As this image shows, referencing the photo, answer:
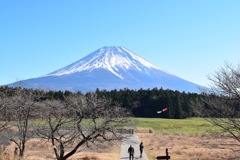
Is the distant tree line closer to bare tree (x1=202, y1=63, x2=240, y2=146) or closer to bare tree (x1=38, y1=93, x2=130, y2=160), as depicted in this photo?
bare tree (x1=38, y1=93, x2=130, y2=160)

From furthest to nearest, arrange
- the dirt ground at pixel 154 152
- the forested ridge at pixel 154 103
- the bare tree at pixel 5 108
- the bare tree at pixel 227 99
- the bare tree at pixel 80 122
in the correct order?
the forested ridge at pixel 154 103 → the dirt ground at pixel 154 152 → the bare tree at pixel 5 108 → the bare tree at pixel 80 122 → the bare tree at pixel 227 99

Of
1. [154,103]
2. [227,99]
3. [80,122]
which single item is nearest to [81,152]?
[80,122]

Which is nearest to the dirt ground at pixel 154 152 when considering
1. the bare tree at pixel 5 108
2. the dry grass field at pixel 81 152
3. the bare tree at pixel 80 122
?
the dry grass field at pixel 81 152

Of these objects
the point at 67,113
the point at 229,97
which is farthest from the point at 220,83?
the point at 67,113

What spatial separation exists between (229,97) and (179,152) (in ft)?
77.1

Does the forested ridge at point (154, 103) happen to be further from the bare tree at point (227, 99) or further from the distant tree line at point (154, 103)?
the bare tree at point (227, 99)

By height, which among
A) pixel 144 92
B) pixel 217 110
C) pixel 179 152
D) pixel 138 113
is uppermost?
pixel 144 92

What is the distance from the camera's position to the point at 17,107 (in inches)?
1121

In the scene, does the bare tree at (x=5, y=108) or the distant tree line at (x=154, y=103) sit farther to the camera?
the distant tree line at (x=154, y=103)

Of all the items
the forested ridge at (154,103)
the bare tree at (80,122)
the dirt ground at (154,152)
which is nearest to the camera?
the bare tree at (80,122)

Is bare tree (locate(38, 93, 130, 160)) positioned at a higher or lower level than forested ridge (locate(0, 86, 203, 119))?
lower

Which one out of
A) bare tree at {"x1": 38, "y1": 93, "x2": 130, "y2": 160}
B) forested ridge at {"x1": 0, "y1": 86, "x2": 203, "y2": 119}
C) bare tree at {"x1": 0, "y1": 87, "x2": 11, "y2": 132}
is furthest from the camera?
forested ridge at {"x1": 0, "y1": 86, "x2": 203, "y2": 119}

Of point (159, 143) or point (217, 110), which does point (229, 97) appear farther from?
point (159, 143)

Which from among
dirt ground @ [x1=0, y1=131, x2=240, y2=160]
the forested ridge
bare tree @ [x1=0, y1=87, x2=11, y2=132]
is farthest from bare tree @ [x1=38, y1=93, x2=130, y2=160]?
the forested ridge
